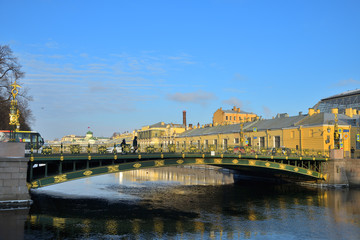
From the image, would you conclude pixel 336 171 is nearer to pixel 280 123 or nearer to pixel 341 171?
pixel 341 171

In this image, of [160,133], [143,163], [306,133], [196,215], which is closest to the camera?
[196,215]

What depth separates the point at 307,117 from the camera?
187ft

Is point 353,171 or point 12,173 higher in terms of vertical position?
point 12,173

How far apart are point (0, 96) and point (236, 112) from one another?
87294mm

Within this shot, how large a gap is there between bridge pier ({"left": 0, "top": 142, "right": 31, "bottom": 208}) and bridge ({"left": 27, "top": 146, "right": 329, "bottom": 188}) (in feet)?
3.44

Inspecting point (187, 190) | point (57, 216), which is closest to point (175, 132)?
point (187, 190)

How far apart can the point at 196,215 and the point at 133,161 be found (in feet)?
30.4

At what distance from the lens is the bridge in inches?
1138

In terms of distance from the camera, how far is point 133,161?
A: 34.0 m

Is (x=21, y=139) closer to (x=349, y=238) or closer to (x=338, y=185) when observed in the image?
(x=349, y=238)

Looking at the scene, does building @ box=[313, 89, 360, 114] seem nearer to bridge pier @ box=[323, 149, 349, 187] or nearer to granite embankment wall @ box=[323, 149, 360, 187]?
granite embankment wall @ box=[323, 149, 360, 187]

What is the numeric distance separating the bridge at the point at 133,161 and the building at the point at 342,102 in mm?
41916

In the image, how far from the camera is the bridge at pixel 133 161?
2891cm

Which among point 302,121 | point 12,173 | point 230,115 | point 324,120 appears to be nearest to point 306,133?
point 324,120
